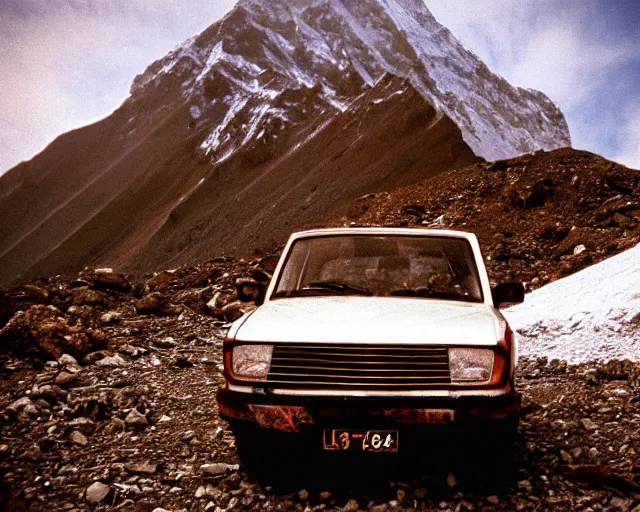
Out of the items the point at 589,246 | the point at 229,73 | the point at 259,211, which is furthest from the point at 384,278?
the point at 229,73

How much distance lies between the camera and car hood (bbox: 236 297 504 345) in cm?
251

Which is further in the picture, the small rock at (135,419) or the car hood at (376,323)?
the small rock at (135,419)

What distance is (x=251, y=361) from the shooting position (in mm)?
2627

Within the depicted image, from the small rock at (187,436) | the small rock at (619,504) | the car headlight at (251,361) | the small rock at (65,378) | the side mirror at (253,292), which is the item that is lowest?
the small rock at (619,504)

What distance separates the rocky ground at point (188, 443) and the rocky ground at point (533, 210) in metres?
6.10

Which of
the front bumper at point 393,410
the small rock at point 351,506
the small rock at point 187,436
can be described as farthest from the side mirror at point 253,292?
the small rock at point 351,506

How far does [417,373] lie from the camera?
2475mm

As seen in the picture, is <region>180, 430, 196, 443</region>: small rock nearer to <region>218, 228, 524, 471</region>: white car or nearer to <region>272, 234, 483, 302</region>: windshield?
<region>218, 228, 524, 471</region>: white car

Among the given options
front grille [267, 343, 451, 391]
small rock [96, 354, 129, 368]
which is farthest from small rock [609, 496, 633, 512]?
small rock [96, 354, 129, 368]

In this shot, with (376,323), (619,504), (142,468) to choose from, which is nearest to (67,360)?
(142,468)

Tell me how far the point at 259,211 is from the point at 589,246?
30.2m

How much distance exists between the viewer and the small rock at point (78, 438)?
3611 mm

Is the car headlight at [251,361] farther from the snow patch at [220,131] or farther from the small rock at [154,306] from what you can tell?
the snow patch at [220,131]

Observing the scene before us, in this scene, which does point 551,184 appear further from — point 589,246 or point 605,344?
point 605,344
